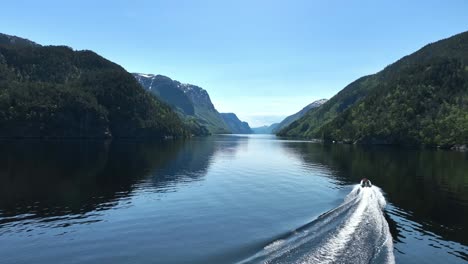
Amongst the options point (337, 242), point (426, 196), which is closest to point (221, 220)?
point (337, 242)

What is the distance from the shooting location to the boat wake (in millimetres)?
33812

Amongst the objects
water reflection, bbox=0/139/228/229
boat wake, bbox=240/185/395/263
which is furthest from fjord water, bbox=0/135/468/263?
water reflection, bbox=0/139/228/229

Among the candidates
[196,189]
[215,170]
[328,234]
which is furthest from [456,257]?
[215,170]

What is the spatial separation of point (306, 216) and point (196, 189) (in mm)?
29786

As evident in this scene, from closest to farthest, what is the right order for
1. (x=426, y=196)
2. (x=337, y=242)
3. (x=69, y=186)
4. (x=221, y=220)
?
(x=337, y=242) < (x=221, y=220) < (x=426, y=196) < (x=69, y=186)

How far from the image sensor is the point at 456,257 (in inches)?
1476

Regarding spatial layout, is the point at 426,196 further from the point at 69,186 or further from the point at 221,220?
the point at 69,186

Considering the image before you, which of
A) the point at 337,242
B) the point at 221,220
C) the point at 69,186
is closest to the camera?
the point at 337,242

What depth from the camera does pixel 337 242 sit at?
1523 inches

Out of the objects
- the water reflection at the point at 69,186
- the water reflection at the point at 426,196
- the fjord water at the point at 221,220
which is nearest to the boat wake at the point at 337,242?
the fjord water at the point at 221,220

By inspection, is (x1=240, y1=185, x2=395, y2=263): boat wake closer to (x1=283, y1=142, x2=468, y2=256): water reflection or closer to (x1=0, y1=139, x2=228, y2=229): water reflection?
(x1=283, y1=142, x2=468, y2=256): water reflection

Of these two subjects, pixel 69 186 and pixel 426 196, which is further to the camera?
pixel 69 186

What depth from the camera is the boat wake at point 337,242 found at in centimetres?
3381

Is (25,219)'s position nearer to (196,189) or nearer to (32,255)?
(32,255)
